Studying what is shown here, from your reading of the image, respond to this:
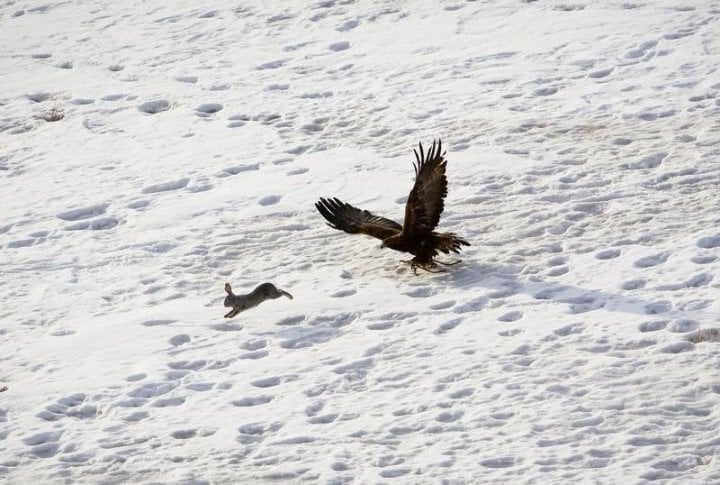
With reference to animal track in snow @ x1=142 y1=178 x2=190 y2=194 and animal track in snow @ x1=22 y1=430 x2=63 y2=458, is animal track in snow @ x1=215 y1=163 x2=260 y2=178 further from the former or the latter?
animal track in snow @ x1=22 y1=430 x2=63 y2=458

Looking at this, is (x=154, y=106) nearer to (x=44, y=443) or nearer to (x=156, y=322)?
(x=156, y=322)

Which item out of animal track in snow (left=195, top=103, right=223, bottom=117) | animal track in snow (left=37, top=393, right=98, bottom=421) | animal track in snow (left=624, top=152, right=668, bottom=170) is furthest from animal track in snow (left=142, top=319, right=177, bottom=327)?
animal track in snow (left=195, top=103, right=223, bottom=117)

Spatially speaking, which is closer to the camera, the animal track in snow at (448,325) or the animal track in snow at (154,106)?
the animal track in snow at (448,325)

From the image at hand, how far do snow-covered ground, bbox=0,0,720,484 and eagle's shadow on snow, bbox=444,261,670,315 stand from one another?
0.09 feet

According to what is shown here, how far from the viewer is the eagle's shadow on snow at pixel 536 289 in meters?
9.20

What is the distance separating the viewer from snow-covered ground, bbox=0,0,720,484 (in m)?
7.79

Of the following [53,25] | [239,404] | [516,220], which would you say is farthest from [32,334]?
[53,25]

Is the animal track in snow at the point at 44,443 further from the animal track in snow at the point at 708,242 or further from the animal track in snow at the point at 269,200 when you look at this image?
the animal track in snow at the point at 708,242

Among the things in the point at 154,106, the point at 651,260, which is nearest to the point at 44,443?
the point at 651,260

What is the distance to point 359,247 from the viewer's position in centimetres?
1130

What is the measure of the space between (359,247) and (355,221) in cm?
65

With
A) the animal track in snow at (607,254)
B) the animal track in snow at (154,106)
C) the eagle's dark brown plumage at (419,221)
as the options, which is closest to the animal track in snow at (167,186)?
the animal track in snow at (154,106)

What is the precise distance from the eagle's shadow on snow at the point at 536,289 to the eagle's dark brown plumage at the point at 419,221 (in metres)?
0.26

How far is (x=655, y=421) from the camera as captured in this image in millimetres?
7508
